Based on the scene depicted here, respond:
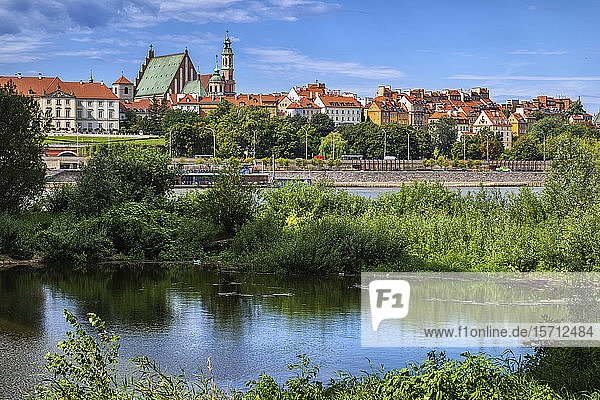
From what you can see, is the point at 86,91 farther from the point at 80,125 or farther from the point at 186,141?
the point at 186,141

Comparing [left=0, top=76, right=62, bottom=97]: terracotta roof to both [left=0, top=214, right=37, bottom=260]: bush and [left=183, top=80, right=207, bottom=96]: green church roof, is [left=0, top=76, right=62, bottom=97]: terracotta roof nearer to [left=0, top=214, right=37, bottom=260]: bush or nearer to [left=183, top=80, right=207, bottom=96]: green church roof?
[left=183, top=80, right=207, bottom=96]: green church roof

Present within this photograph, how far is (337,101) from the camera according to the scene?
145 meters

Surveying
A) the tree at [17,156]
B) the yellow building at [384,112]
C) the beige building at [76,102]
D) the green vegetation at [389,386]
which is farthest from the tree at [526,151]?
the green vegetation at [389,386]

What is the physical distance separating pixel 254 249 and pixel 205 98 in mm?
134113

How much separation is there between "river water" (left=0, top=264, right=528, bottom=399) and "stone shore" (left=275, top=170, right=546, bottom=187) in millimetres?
52923

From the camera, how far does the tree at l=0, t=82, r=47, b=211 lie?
22594mm

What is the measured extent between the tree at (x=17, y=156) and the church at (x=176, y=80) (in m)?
130

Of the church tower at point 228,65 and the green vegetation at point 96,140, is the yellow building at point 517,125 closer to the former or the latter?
the church tower at point 228,65

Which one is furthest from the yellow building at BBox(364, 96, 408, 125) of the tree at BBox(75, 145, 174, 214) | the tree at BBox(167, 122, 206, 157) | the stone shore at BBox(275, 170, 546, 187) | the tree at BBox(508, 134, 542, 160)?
the tree at BBox(75, 145, 174, 214)

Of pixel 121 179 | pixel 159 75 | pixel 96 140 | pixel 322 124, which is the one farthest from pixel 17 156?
pixel 159 75

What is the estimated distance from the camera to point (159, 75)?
538 ft

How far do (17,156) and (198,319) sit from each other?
40.6 ft

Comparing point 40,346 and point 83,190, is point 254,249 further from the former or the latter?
point 40,346

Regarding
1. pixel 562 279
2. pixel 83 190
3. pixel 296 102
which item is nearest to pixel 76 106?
pixel 296 102
